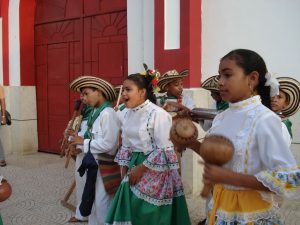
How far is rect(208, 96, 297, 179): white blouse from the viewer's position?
5.54 ft

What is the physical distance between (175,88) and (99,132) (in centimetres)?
131

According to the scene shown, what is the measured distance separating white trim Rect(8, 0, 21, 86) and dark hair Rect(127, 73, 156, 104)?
18.2ft

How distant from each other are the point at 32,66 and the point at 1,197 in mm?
6192

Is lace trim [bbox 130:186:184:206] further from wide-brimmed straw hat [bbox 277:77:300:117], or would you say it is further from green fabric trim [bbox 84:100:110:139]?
wide-brimmed straw hat [bbox 277:77:300:117]

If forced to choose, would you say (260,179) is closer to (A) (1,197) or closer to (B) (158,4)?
(A) (1,197)

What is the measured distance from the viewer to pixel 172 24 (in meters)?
4.98

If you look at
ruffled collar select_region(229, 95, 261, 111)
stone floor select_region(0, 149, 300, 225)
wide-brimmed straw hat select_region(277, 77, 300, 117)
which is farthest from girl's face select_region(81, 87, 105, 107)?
ruffled collar select_region(229, 95, 261, 111)

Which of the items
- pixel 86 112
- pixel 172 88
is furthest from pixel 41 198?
pixel 172 88

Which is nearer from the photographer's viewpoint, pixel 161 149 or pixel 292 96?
pixel 292 96

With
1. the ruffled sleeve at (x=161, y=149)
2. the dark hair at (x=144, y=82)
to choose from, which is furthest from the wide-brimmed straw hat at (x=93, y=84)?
the ruffled sleeve at (x=161, y=149)

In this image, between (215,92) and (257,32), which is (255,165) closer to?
(215,92)

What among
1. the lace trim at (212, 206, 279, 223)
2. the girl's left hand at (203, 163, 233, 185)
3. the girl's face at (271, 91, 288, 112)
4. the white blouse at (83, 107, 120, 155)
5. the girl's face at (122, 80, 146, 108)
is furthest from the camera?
the white blouse at (83, 107, 120, 155)

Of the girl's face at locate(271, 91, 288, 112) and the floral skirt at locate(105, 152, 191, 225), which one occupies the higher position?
the girl's face at locate(271, 91, 288, 112)

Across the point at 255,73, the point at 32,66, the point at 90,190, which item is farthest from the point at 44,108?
the point at 255,73
